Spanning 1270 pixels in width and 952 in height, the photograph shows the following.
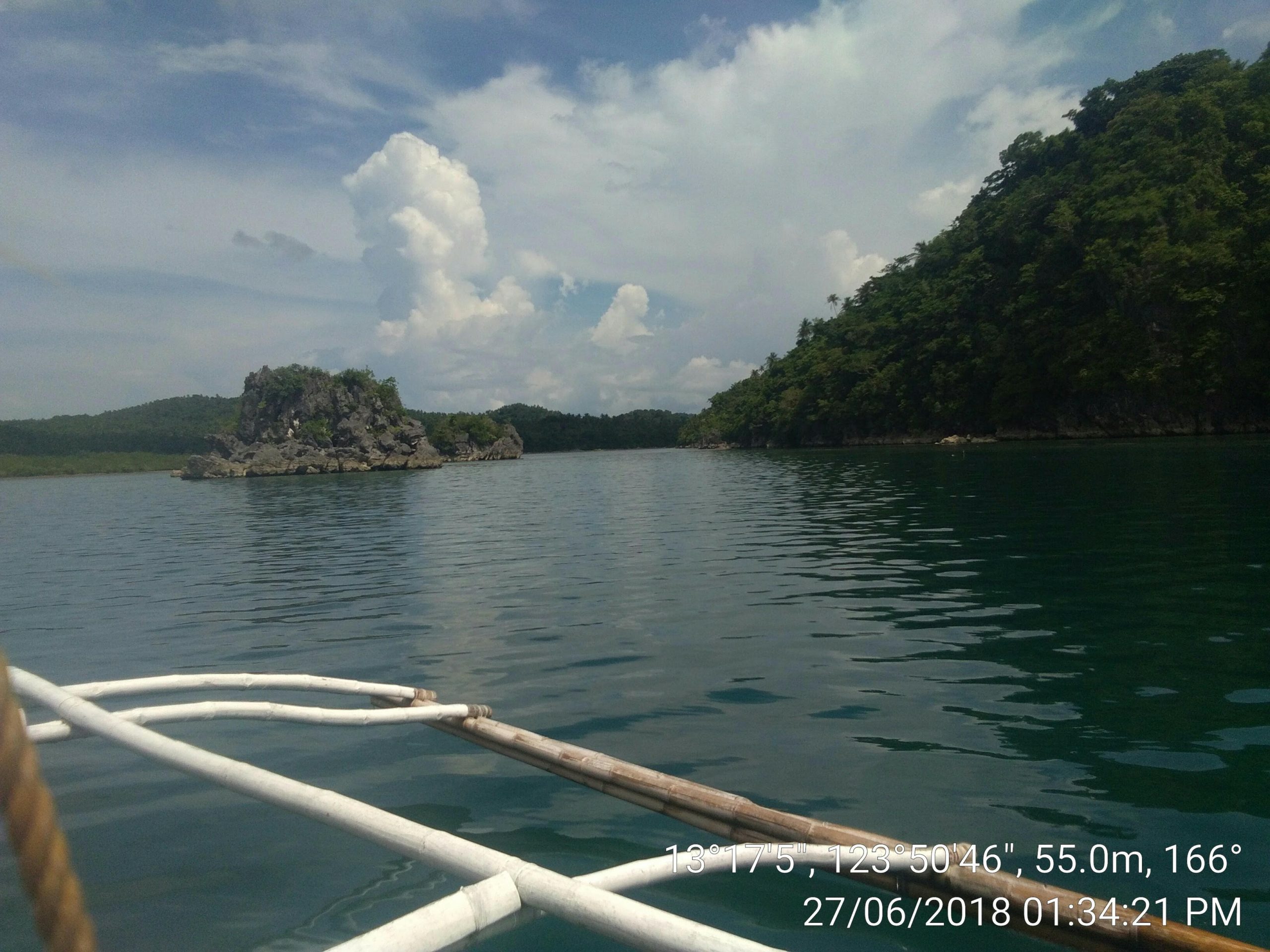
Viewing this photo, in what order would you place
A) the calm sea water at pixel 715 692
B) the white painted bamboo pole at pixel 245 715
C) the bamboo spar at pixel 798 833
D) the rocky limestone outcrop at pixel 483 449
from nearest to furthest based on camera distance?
the bamboo spar at pixel 798 833
the calm sea water at pixel 715 692
the white painted bamboo pole at pixel 245 715
the rocky limestone outcrop at pixel 483 449

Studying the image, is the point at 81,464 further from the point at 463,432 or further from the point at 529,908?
the point at 529,908

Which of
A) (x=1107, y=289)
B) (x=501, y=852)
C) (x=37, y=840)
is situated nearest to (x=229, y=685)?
(x=501, y=852)

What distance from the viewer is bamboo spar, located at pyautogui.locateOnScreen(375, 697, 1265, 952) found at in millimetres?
3289

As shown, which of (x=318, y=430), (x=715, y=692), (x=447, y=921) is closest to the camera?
(x=447, y=921)

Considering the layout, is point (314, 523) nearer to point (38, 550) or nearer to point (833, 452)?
point (38, 550)

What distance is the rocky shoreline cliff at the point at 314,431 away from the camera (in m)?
103

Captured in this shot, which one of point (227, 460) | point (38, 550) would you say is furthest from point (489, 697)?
point (227, 460)

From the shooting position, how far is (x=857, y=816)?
197 inches

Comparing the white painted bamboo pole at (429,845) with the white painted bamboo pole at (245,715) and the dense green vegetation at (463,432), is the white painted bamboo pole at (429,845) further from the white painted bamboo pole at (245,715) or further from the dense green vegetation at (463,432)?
the dense green vegetation at (463,432)

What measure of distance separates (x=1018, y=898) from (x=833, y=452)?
67.8 metres

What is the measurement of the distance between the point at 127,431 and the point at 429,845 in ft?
538

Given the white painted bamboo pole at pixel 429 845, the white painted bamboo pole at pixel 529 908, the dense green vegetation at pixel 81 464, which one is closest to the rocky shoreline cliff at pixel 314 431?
the dense green vegetation at pixel 81 464

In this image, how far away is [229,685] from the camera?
6.20 meters

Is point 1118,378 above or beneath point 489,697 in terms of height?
above
